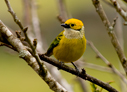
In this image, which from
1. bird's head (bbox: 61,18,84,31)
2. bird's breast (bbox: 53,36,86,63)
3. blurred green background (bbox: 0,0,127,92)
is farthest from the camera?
blurred green background (bbox: 0,0,127,92)

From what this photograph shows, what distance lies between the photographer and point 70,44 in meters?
3.66

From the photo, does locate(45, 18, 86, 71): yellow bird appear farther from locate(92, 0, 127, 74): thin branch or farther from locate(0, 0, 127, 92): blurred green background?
locate(0, 0, 127, 92): blurred green background

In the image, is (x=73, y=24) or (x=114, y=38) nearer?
(x=114, y=38)

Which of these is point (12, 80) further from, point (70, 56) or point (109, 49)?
point (70, 56)

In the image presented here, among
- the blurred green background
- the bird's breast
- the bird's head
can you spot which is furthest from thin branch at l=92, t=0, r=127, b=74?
the blurred green background

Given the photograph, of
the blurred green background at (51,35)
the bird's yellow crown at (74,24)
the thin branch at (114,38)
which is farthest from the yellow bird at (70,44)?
the blurred green background at (51,35)

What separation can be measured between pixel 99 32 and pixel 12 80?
7.69 metres

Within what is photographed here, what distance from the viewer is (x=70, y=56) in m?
3.64

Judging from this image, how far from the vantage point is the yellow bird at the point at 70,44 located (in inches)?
143

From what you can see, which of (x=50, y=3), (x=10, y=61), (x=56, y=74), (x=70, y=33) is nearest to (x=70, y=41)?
(x=70, y=33)

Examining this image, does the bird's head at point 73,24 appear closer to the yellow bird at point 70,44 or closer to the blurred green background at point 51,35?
the yellow bird at point 70,44

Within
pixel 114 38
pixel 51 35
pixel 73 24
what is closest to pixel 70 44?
pixel 73 24

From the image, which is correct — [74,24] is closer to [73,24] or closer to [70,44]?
[73,24]

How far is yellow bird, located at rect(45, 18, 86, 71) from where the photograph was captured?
3637 millimetres
